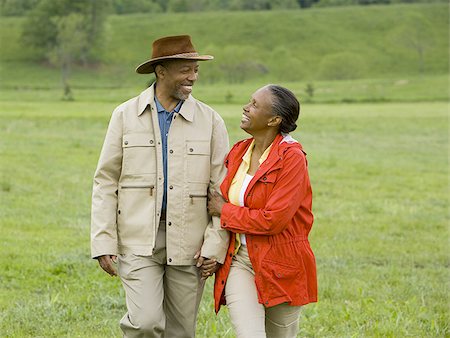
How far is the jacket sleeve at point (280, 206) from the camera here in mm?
5199

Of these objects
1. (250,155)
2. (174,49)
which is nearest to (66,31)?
(174,49)

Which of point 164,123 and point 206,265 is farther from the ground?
point 164,123

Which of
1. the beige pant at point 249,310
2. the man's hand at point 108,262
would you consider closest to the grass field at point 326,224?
the man's hand at point 108,262

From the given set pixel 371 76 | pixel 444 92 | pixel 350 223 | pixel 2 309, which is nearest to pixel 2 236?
pixel 2 309

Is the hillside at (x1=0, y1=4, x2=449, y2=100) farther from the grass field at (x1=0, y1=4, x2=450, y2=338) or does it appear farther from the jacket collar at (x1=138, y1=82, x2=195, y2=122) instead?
the jacket collar at (x1=138, y1=82, x2=195, y2=122)

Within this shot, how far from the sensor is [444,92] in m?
65.5

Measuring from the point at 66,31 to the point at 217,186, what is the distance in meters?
100

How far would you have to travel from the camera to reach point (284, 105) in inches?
213

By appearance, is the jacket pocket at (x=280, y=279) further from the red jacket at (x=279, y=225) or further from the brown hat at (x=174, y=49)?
the brown hat at (x=174, y=49)

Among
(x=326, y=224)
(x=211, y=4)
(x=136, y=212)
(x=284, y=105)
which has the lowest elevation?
(x=211, y=4)

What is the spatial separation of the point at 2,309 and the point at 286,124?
12.4 ft

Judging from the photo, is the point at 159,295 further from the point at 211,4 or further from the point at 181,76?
the point at 211,4

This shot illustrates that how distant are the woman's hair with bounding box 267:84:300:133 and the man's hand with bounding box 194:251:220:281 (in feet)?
3.04

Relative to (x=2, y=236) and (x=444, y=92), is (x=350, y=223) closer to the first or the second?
(x=2, y=236)
